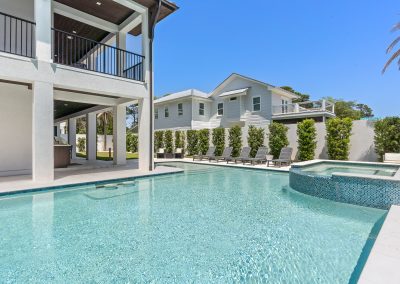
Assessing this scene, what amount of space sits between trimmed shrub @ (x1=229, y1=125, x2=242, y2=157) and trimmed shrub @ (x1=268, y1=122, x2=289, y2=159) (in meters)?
Result: 2.85

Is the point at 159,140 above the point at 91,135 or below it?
below

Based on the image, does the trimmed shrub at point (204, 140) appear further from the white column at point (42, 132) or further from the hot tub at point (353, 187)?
the white column at point (42, 132)

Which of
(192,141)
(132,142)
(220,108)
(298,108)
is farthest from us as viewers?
(132,142)

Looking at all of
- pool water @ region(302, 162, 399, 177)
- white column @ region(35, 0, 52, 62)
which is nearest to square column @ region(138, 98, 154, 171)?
white column @ region(35, 0, 52, 62)

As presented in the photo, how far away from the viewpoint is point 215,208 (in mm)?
6336

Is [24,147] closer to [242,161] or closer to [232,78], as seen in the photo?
[242,161]

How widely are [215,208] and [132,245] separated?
9.04 feet

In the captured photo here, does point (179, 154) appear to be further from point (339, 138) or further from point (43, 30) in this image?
point (43, 30)

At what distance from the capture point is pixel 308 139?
15.7 metres

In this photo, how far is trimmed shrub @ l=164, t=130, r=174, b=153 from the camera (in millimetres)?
24266

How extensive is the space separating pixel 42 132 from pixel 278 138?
46.5 feet

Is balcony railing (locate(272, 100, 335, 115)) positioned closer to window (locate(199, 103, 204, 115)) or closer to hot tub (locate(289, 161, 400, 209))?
window (locate(199, 103, 204, 115))

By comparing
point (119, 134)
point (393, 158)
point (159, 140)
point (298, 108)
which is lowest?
point (393, 158)

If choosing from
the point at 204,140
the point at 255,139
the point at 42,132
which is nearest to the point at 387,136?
the point at 255,139
